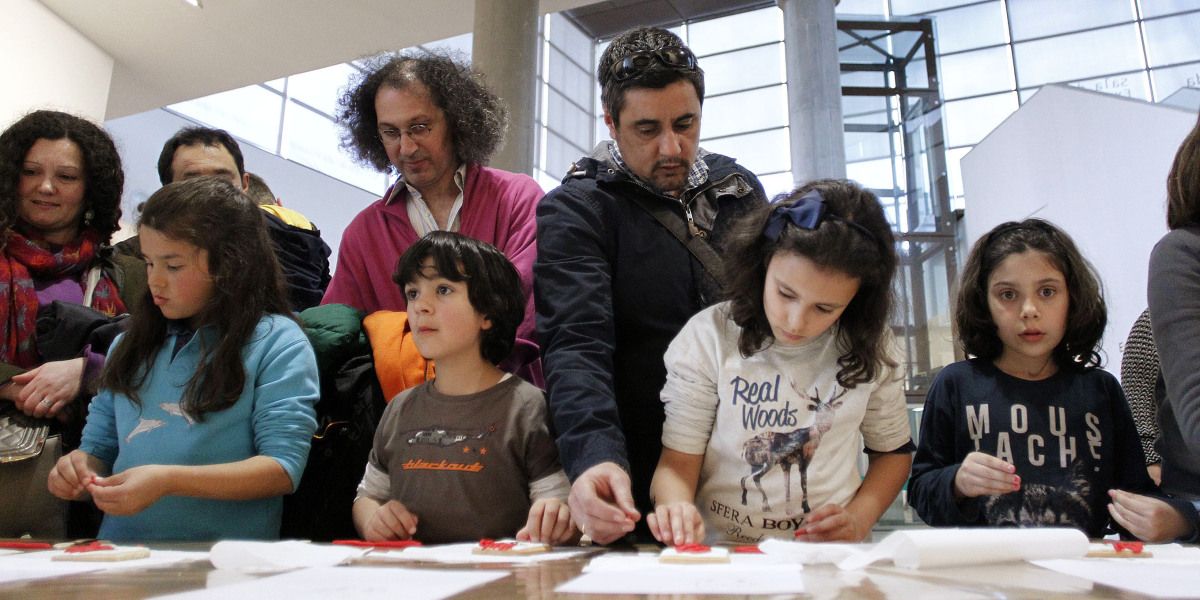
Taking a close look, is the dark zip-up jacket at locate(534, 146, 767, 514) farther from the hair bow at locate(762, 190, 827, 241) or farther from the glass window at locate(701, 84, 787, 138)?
the glass window at locate(701, 84, 787, 138)

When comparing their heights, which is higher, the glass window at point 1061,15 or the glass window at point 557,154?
the glass window at point 1061,15

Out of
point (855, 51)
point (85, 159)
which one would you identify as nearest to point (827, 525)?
point (85, 159)

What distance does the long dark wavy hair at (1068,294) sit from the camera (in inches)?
67.4

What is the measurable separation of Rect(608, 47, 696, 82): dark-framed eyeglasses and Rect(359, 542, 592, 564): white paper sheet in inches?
32.7

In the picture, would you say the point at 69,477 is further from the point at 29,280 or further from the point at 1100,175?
the point at 1100,175

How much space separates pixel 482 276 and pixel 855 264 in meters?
0.72

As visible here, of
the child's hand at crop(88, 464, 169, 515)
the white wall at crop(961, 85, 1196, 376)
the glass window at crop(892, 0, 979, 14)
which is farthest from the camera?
the glass window at crop(892, 0, 979, 14)

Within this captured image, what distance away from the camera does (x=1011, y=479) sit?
144cm

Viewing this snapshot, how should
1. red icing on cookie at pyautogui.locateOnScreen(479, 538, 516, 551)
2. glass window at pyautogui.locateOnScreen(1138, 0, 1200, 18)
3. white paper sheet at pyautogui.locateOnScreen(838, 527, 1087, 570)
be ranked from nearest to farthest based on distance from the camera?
white paper sheet at pyautogui.locateOnScreen(838, 527, 1087, 570) → red icing on cookie at pyautogui.locateOnScreen(479, 538, 516, 551) → glass window at pyautogui.locateOnScreen(1138, 0, 1200, 18)

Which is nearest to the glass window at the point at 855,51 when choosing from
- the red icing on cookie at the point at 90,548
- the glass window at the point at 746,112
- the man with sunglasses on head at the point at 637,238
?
the glass window at the point at 746,112

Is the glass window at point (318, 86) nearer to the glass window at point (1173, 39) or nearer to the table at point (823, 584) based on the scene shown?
the table at point (823, 584)

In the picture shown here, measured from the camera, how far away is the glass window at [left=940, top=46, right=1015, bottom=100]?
12.0 meters

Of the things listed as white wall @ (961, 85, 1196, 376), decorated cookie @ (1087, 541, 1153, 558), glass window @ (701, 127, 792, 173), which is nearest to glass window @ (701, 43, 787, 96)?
glass window @ (701, 127, 792, 173)

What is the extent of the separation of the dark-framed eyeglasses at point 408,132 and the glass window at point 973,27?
38.8ft
